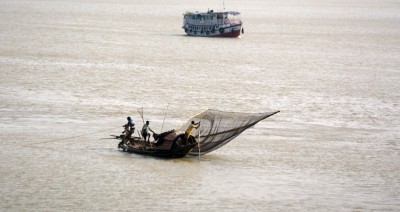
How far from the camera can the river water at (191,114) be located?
1945 cm

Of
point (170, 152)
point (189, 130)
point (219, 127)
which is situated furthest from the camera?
point (219, 127)

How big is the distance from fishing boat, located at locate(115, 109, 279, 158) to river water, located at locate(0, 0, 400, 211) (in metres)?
Result: 0.27

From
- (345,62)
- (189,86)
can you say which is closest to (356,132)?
(189,86)

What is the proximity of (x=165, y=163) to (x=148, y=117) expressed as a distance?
6473 mm

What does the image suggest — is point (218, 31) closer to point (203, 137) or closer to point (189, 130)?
point (203, 137)

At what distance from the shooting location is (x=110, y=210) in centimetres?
1819

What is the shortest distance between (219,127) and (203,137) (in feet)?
1.60

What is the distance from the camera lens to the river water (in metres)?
19.5

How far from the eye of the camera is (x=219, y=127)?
22.4m

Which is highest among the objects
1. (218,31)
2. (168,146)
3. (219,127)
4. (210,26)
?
(219,127)

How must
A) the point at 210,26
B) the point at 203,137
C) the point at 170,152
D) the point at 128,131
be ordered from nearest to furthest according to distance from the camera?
the point at 170,152 → the point at 203,137 → the point at 128,131 → the point at 210,26

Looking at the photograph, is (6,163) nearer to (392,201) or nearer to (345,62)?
(392,201)

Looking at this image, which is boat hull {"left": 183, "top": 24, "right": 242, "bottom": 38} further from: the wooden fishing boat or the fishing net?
the wooden fishing boat

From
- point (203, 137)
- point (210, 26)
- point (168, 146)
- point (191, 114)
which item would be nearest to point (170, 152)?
point (168, 146)
